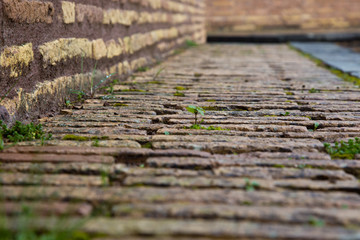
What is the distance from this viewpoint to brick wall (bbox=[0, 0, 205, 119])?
6.58ft

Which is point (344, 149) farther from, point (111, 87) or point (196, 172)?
point (111, 87)

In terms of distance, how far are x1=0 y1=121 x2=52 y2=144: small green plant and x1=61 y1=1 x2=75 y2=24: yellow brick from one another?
0.97 m

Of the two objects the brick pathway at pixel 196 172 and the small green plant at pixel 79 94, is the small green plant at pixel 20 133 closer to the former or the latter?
the brick pathway at pixel 196 172

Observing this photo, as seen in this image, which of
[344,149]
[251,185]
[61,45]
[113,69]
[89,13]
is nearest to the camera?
[251,185]

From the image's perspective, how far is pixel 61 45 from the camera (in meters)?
2.54

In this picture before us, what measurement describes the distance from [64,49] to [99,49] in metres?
0.63

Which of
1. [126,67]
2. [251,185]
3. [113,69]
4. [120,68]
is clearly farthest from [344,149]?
[126,67]

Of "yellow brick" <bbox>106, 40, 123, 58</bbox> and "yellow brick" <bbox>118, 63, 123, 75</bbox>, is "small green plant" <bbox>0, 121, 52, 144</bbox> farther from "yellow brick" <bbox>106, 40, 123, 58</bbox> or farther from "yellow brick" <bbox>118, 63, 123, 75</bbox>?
"yellow brick" <bbox>118, 63, 123, 75</bbox>

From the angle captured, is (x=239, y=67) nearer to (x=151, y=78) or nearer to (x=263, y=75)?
(x=263, y=75)

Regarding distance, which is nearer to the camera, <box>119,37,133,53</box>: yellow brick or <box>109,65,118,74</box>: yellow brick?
<box>109,65,118,74</box>: yellow brick

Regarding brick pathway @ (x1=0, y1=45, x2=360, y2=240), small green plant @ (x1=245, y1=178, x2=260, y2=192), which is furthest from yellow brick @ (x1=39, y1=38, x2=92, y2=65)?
small green plant @ (x1=245, y1=178, x2=260, y2=192)

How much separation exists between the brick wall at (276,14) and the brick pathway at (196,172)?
10.4m

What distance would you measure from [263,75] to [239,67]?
0.64 m

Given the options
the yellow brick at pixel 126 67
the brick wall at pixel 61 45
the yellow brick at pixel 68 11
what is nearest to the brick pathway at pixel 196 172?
the brick wall at pixel 61 45
